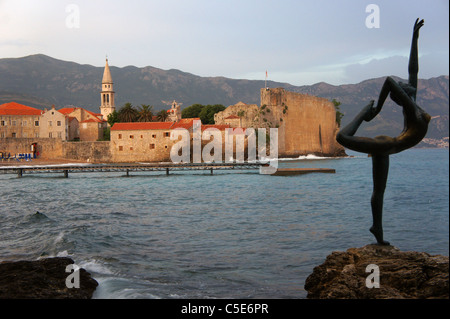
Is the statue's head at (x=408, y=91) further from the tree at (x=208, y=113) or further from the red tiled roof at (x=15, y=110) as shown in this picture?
the tree at (x=208, y=113)

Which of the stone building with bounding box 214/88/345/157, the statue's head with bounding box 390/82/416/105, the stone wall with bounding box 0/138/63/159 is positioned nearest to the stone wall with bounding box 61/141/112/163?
the stone wall with bounding box 0/138/63/159

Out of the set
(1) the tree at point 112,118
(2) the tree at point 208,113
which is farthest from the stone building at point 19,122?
(2) the tree at point 208,113

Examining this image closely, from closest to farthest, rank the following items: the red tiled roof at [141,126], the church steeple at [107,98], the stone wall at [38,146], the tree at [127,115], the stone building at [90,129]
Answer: the stone wall at [38,146] < the red tiled roof at [141,126] < the stone building at [90,129] < the tree at [127,115] < the church steeple at [107,98]

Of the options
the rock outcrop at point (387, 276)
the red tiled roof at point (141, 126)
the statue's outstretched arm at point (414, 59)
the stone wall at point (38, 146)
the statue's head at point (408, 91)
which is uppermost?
the red tiled roof at point (141, 126)

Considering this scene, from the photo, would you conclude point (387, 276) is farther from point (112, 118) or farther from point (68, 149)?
point (112, 118)

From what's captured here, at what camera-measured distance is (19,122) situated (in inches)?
2288

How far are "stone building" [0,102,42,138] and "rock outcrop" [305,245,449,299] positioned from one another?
188 feet

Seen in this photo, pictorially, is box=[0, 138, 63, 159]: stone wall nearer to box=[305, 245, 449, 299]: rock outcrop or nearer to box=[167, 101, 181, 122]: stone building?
box=[167, 101, 181, 122]: stone building

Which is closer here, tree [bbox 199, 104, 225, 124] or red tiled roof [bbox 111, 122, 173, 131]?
red tiled roof [bbox 111, 122, 173, 131]

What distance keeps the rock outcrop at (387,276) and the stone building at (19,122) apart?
57.4 meters

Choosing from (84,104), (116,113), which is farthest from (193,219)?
(84,104)

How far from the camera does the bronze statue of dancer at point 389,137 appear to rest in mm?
5598

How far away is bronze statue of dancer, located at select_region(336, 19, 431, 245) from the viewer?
220 inches

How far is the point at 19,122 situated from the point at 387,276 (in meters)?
58.4
